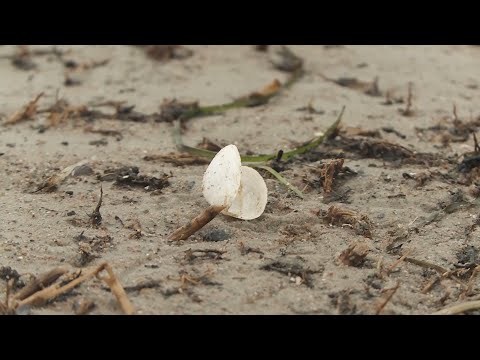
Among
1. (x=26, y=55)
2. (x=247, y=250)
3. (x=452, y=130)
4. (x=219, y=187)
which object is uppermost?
(x=219, y=187)

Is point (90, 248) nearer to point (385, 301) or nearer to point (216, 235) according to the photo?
point (216, 235)

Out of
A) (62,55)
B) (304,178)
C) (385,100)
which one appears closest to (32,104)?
(62,55)

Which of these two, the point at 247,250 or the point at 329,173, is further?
the point at 329,173

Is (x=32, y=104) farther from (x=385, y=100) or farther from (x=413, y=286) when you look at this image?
(x=413, y=286)

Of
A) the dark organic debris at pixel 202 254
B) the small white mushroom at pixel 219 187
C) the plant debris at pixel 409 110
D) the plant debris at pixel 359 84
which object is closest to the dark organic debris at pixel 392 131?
the plant debris at pixel 409 110

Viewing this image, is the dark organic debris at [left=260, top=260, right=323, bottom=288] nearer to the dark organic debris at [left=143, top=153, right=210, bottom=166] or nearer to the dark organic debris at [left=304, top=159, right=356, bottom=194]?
the dark organic debris at [left=304, top=159, right=356, bottom=194]

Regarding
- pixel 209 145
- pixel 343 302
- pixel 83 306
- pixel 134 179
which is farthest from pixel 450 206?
pixel 83 306

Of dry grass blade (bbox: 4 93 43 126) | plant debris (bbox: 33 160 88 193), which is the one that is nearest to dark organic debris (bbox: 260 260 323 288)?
plant debris (bbox: 33 160 88 193)
